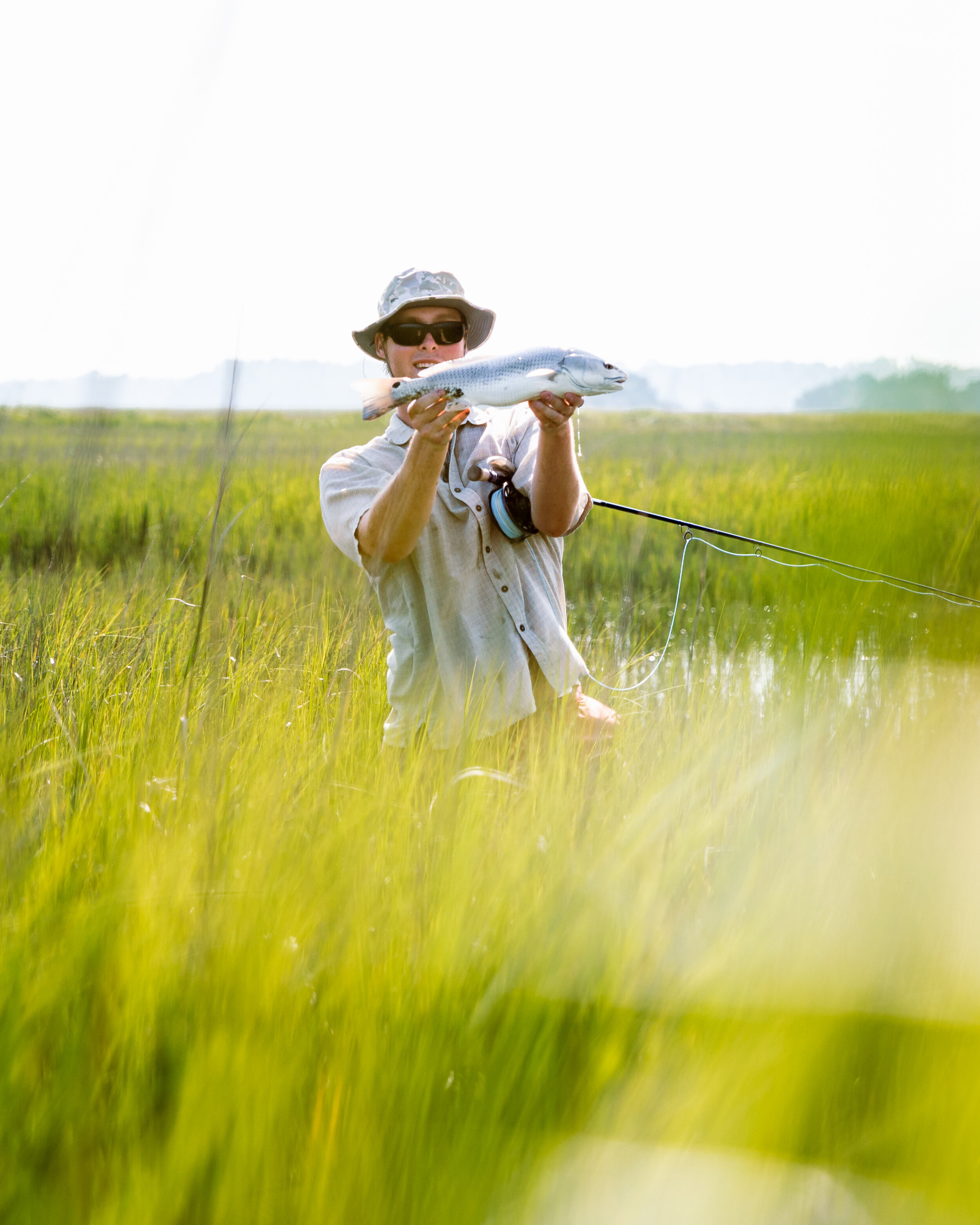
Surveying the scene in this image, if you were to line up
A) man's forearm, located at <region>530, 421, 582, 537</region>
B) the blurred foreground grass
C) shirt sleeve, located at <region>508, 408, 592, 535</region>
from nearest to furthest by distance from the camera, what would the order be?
1. the blurred foreground grass
2. man's forearm, located at <region>530, 421, 582, 537</region>
3. shirt sleeve, located at <region>508, 408, 592, 535</region>

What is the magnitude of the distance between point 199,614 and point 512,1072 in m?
0.27

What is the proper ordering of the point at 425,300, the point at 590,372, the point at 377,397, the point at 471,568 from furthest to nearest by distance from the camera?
1. the point at 471,568
2. the point at 377,397
3. the point at 425,300
4. the point at 590,372

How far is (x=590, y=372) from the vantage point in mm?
768

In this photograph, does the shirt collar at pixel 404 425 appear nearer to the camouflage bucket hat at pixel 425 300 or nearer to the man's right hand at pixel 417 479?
the camouflage bucket hat at pixel 425 300

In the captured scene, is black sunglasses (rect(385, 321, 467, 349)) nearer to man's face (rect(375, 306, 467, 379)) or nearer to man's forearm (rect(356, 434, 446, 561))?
man's face (rect(375, 306, 467, 379))

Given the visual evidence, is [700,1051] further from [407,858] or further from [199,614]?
[199,614]

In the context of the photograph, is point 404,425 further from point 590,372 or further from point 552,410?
point 590,372

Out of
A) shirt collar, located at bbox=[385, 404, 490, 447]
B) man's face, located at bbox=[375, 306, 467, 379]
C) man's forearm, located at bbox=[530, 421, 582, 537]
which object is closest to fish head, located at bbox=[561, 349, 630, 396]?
man's forearm, located at bbox=[530, 421, 582, 537]

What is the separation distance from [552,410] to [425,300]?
0.22m

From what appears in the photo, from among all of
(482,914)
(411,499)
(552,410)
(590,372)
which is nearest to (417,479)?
(411,499)

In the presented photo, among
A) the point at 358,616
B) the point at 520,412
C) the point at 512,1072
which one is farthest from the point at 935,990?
the point at 520,412

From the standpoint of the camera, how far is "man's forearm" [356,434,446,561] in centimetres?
115

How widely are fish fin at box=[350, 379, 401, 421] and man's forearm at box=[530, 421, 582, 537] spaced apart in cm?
25

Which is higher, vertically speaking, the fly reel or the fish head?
the fish head
